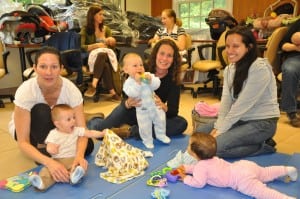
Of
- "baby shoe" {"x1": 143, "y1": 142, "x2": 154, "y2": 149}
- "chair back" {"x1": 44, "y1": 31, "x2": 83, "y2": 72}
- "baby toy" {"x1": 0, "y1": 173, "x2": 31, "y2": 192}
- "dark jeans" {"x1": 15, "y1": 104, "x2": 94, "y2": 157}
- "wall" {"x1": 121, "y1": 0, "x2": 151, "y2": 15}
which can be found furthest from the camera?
"wall" {"x1": 121, "y1": 0, "x2": 151, "y2": 15}

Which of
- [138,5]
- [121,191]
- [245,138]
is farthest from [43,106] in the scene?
[138,5]

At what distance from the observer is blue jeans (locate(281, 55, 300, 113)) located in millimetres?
3219

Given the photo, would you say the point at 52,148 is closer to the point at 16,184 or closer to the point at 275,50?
the point at 16,184

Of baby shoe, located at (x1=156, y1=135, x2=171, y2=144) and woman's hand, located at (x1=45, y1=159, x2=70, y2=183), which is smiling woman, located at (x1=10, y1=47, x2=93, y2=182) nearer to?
woman's hand, located at (x1=45, y1=159, x2=70, y2=183)

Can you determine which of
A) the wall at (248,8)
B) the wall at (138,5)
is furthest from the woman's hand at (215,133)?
the wall at (138,5)

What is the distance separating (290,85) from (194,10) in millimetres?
3235

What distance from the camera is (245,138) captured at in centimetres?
211

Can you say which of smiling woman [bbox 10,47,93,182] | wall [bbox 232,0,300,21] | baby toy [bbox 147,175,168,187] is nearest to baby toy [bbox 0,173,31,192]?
smiling woman [bbox 10,47,93,182]

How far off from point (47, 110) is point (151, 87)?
0.74 metres

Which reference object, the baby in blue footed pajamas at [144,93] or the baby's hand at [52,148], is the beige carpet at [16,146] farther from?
the baby in blue footed pajamas at [144,93]

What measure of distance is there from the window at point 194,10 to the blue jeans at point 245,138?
3.87 m

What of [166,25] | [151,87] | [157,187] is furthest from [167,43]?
[166,25]

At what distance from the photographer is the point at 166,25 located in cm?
451

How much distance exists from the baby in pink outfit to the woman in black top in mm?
726
